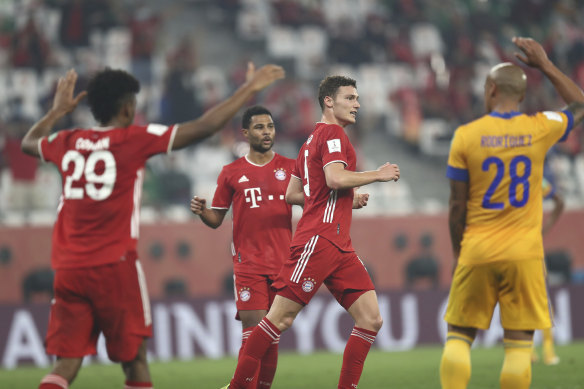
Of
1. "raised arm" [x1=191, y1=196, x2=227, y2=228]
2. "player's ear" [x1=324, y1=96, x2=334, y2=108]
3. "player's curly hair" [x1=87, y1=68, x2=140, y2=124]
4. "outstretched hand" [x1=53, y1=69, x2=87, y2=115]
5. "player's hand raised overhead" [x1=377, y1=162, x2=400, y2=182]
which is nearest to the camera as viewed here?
"player's curly hair" [x1=87, y1=68, x2=140, y2=124]

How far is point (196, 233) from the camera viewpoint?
14047mm

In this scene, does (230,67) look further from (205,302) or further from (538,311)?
(538,311)

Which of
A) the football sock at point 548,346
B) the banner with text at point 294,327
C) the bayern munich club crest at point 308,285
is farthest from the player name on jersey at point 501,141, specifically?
the banner with text at point 294,327

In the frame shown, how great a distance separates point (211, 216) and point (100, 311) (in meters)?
2.30

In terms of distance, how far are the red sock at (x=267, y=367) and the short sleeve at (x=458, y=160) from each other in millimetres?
2272

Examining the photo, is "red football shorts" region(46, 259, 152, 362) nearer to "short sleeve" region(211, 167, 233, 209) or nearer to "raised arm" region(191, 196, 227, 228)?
"raised arm" region(191, 196, 227, 228)

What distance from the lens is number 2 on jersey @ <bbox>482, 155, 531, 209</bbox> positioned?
5035mm

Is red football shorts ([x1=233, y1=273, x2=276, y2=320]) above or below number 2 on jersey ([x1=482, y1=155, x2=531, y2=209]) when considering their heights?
below

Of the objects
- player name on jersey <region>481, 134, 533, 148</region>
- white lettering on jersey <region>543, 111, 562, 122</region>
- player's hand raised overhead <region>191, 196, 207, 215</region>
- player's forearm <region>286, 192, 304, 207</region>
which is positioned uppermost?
white lettering on jersey <region>543, 111, 562, 122</region>

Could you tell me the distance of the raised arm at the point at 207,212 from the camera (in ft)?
21.7

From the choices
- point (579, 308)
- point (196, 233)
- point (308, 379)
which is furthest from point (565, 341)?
point (196, 233)

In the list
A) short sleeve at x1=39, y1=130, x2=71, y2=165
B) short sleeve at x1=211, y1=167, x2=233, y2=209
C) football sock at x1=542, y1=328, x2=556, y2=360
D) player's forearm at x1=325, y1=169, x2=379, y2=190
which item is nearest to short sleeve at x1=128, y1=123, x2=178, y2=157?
short sleeve at x1=39, y1=130, x2=71, y2=165

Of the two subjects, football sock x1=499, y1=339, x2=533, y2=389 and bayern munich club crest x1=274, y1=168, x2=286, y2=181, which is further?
bayern munich club crest x1=274, y1=168, x2=286, y2=181

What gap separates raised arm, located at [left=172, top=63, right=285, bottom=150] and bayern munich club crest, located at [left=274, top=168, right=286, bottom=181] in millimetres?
2407
